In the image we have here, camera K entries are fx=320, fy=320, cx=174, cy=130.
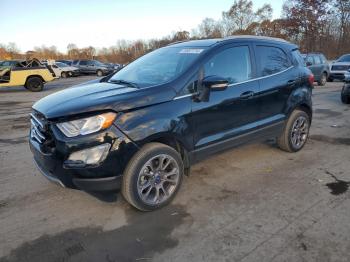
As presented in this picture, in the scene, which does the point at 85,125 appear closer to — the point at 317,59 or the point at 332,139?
the point at 332,139

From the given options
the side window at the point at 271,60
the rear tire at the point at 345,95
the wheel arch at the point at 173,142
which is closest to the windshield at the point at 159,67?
the wheel arch at the point at 173,142

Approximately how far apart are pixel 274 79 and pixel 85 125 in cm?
295

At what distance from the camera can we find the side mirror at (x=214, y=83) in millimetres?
3695

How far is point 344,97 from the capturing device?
407 inches

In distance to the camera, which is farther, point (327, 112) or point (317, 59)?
point (317, 59)

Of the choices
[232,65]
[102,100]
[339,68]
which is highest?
[232,65]

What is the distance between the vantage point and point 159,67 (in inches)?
166

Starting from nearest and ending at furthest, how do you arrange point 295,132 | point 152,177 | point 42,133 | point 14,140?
1. point 42,133
2. point 152,177
3. point 295,132
4. point 14,140

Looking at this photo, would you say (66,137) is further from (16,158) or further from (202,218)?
(16,158)

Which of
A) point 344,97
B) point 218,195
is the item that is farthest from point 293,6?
point 218,195

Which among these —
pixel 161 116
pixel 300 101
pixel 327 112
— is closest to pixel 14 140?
pixel 161 116

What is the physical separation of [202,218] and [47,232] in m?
1.60

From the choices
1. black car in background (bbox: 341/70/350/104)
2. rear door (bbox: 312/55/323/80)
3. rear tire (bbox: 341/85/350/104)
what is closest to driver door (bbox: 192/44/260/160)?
black car in background (bbox: 341/70/350/104)

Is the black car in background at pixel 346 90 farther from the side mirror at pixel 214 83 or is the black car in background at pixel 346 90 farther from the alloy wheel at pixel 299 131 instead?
the side mirror at pixel 214 83
